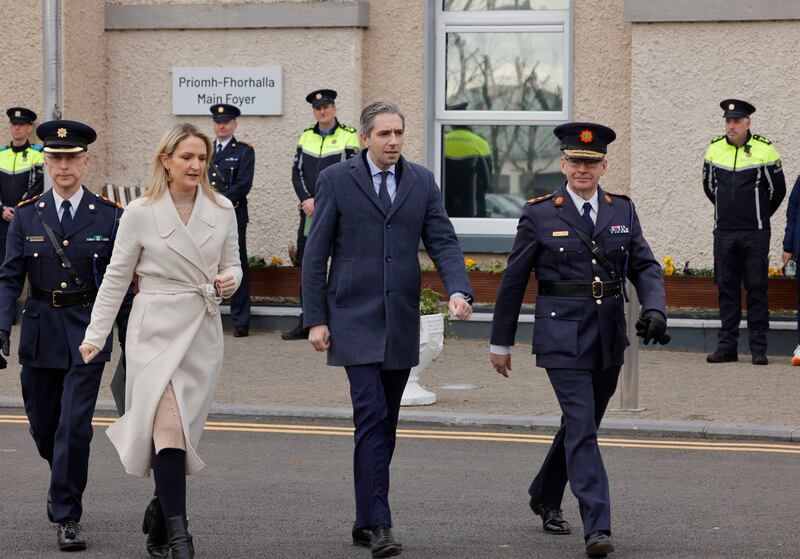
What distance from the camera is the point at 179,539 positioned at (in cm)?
686

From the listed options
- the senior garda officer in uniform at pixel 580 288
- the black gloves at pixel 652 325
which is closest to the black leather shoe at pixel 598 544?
the senior garda officer in uniform at pixel 580 288

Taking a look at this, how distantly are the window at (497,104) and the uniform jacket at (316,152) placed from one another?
1560 mm

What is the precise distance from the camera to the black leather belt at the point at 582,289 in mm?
7422

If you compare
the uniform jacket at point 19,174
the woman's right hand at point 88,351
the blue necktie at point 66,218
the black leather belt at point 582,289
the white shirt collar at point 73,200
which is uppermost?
the uniform jacket at point 19,174

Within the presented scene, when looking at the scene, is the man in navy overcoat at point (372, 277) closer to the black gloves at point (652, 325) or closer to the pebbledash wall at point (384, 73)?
the black gloves at point (652, 325)

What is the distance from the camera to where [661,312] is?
736 centimetres

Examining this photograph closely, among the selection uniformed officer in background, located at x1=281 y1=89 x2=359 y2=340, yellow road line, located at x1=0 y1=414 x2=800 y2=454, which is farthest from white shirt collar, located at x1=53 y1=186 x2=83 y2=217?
uniformed officer in background, located at x1=281 y1=89 x2=359 y2=340

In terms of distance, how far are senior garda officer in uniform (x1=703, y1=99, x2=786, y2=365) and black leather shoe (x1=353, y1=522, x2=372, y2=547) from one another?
725 cm

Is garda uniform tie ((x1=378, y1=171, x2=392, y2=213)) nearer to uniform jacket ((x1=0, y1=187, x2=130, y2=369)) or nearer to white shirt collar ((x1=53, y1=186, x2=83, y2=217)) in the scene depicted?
uniform jacket ((x1=0, y1=187, x2=130, y2=369))

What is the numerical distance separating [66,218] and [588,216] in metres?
2.48

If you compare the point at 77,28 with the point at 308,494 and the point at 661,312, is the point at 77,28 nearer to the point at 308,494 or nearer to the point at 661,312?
the point at 308,494

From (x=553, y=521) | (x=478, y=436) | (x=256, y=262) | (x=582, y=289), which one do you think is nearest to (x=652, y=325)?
(x=582, y=289)

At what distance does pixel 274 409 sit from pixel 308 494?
286cm

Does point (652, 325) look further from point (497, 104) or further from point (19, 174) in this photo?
point (19, 174)
